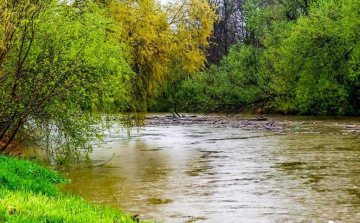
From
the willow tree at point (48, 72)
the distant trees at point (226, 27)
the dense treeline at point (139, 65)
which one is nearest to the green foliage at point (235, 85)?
the dense treeline at point (139, 65)

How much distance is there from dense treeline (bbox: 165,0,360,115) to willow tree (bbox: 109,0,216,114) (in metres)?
18.4

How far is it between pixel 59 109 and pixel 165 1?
12999 mm

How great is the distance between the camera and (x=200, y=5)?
84.7ft

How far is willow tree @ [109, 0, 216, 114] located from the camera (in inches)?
904

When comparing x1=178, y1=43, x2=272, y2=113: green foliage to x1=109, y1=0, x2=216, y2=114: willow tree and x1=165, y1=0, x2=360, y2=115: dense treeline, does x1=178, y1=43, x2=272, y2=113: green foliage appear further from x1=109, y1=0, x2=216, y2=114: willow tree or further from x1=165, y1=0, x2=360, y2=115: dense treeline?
x1=109, y1=0, x2=216, y2=114: willow tree

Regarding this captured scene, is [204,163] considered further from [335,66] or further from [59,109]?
[335,66]

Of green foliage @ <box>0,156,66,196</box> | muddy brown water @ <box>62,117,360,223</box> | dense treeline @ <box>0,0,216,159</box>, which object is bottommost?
muddy brown water @ <box>62,117,360,223</box>

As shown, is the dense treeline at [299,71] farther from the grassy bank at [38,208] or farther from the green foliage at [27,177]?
the grassy bank at [38,208]

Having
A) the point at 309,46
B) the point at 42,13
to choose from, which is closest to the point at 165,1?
the point at 42,13

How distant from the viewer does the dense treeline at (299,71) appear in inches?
1660

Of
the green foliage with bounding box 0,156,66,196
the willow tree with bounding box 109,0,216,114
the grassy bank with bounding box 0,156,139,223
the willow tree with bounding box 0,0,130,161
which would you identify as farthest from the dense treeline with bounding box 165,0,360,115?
the grassy bank with bounding box 0,156,139,223

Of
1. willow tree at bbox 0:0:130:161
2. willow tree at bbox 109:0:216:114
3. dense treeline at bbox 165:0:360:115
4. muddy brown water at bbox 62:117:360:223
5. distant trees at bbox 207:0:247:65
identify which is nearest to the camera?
muddy brown water at bbox 62:117:360:223

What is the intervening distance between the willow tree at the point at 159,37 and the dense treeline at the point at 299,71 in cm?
1836

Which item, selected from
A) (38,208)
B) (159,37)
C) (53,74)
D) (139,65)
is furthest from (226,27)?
(38,208)
